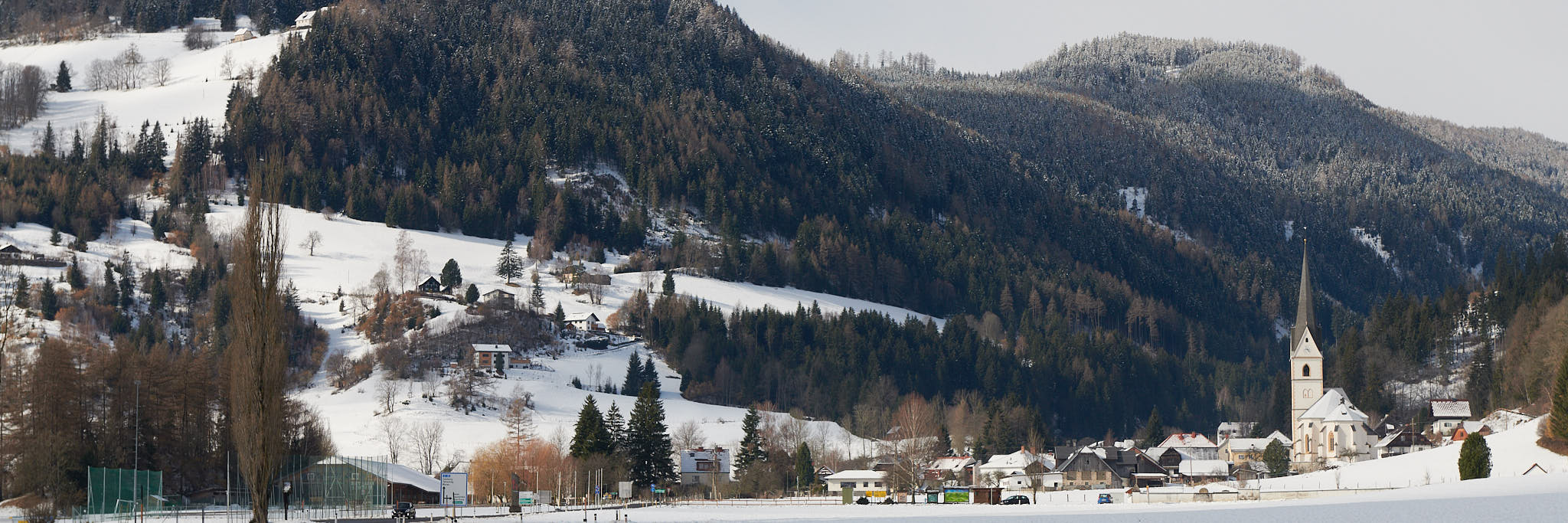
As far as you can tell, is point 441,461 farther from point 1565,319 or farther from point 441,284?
point 1565,319

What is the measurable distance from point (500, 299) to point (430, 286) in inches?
486

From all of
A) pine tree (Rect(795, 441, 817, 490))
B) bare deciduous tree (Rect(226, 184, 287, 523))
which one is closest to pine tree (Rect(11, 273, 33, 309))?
pine tree (Rect(795, 441, 817, 490))

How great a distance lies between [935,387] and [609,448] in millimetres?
84681

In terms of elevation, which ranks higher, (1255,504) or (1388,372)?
(1388,372)

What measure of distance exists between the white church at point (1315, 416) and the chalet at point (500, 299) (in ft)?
260

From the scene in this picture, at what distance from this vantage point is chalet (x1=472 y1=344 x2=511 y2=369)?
164750mm

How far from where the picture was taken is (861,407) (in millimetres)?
174875

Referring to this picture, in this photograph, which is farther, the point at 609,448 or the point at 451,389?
the point at 451,389

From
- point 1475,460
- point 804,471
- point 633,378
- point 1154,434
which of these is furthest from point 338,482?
point 1154,434

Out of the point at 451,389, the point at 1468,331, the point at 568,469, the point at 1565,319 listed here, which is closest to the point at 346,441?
the point at 451,389

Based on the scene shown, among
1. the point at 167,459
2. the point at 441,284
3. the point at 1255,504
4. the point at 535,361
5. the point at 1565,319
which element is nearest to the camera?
the point at 1255,504

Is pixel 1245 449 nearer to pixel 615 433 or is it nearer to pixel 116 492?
pixel 615 433

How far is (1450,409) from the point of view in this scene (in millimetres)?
134625

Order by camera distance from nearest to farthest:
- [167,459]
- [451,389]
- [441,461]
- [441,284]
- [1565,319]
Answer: [167,459]
[1565,319]
[441,461]
[451,389]
[441,284]
